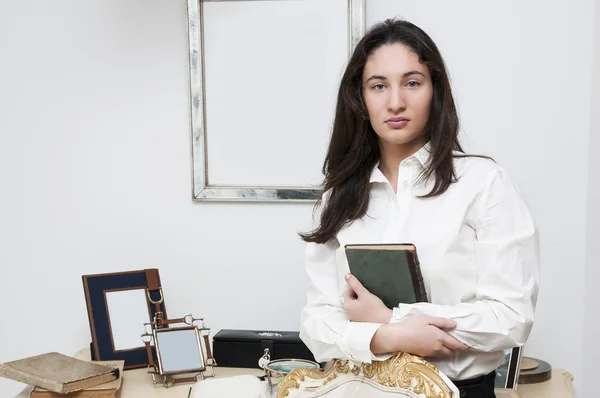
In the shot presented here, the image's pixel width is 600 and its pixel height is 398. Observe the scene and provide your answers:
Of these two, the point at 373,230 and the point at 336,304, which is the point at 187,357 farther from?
the point at 373,230

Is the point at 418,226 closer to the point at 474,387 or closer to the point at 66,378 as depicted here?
the point at 474,387

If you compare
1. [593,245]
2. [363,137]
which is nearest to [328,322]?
[363,137]

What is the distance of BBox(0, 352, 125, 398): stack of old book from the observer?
1.81 m

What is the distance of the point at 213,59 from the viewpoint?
2.26 metres

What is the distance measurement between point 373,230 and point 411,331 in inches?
11.1

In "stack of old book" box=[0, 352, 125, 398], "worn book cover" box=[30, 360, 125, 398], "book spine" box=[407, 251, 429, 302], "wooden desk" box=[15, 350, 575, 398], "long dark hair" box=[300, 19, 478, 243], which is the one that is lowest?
"wooden desk" box=[15, 350, 575, 398]

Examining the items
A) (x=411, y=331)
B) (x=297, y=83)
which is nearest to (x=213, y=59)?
(x=297, y=83)

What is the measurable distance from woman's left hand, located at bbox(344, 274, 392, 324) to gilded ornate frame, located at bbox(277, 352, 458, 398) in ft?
0.30

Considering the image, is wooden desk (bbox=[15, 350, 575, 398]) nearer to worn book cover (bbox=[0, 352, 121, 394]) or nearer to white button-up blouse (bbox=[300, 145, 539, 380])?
worn book cover (bbox=[0, 352, 121, 394])

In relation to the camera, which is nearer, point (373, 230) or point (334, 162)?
point (373, 230)

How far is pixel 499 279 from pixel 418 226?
0.69ft

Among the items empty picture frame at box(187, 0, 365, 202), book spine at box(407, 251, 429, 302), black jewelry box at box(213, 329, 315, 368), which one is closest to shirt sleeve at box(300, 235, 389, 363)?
book spine at box(407, 251, 429, 302)

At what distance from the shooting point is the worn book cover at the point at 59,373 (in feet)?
5.92

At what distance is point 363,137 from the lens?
162 cm
